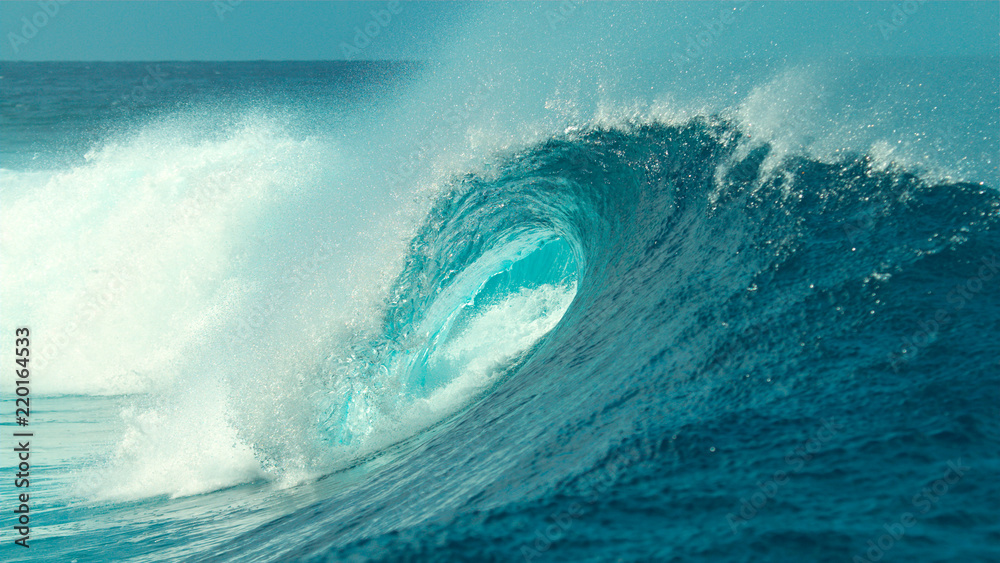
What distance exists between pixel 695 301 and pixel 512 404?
4.84ft

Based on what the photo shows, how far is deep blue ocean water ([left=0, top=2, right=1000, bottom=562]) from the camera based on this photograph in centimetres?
285

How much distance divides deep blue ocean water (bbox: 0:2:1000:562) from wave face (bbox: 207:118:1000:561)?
19 millimetres

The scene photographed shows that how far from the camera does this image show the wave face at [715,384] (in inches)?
107

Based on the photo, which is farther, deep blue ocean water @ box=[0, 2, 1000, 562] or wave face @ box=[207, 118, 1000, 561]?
deep blue ocean water @ box=[0, 2, 1000, 562]

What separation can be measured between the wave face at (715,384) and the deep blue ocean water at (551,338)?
0.7 inches

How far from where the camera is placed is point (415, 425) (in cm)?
595

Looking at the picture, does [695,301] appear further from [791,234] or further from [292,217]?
[292,217]

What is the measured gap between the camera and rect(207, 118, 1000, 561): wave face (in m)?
2.73

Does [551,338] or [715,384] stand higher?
[551,338]

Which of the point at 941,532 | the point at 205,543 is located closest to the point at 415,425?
the point at 205,543

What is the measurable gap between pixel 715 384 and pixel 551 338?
263cm

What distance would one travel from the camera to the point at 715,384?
142 inches

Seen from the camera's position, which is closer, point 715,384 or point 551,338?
point 715,384

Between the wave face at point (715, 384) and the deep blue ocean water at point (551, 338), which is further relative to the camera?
the deep blue ocean water at point (551, 338)
